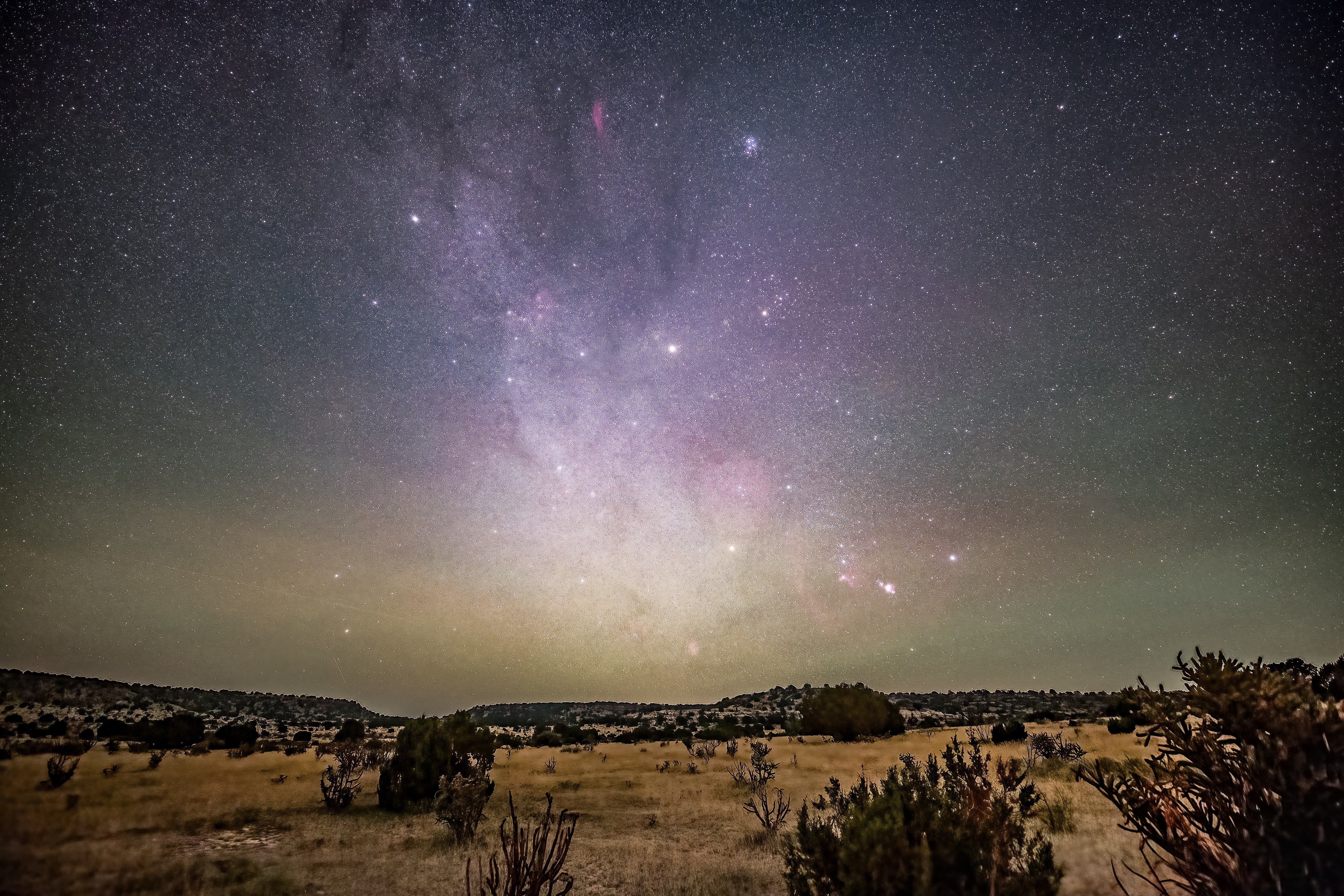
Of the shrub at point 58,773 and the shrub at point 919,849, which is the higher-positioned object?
the shrub at point 919,849

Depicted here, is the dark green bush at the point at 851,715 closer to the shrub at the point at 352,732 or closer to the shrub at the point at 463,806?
the shrub at the point at 352,732

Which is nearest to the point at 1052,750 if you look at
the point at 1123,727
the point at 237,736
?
the point at 1123,727

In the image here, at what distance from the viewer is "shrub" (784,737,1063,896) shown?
6.31 m

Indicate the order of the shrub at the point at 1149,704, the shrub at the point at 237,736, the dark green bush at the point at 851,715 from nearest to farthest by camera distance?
the shrub at the point at 1149,704 → the shrub at the point at 237,736 → the dark green bush at the point at 851,715

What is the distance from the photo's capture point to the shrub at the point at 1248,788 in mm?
4648

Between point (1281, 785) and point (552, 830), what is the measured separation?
51.1 feet

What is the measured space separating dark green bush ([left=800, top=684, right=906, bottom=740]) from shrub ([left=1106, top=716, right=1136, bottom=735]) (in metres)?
12.7

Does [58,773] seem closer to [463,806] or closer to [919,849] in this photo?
[463,806]

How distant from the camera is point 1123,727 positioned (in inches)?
1213

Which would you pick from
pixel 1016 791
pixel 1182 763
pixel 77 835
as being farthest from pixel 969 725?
pixel 77 835

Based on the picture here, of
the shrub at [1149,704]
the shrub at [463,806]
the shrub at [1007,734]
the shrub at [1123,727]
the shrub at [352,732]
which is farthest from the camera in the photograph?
the shrub at [352,732]

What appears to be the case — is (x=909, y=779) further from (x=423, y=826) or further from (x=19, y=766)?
(x=19, y=766)

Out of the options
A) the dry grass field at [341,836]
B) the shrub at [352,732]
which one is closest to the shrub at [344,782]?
the dry grass field at [341,836]

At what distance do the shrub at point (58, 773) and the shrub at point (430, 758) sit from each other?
8672 mm
